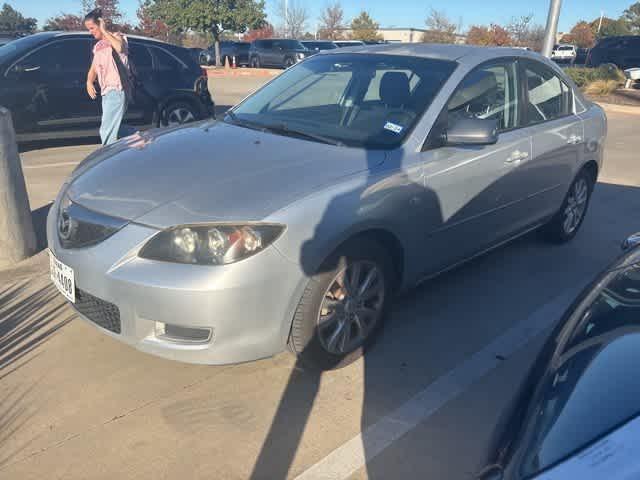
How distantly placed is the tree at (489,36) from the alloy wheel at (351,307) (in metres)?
36.9

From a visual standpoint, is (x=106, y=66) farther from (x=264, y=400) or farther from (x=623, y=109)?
(x=623, y=109)

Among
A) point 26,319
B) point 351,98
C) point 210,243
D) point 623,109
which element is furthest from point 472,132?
point 623,109

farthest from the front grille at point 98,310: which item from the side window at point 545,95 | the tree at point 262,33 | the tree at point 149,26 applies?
the tree at point 262,33

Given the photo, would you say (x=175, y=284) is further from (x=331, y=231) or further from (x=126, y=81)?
(x=126, y=81)

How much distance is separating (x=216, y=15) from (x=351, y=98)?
31.2m

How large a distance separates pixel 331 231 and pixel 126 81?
4.65 metres

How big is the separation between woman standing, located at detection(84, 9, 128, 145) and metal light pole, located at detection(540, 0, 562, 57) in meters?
9.31

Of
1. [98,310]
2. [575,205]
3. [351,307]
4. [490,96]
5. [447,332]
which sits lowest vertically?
[447,332]

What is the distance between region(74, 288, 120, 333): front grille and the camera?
280 centimetres

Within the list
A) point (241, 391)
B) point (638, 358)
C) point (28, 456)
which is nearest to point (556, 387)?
point (638, 358)

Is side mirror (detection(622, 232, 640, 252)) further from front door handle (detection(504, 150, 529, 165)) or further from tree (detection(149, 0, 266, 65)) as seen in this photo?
tree (detection(149, 0, 266, 65))

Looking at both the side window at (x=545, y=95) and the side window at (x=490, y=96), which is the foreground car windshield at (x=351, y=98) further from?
the side window at (x=545, y=95)

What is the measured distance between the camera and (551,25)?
12.5 metres

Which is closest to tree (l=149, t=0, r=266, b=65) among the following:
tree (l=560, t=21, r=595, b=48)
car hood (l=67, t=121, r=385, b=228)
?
car hood (l=67, t=121, r=385, b=228)
